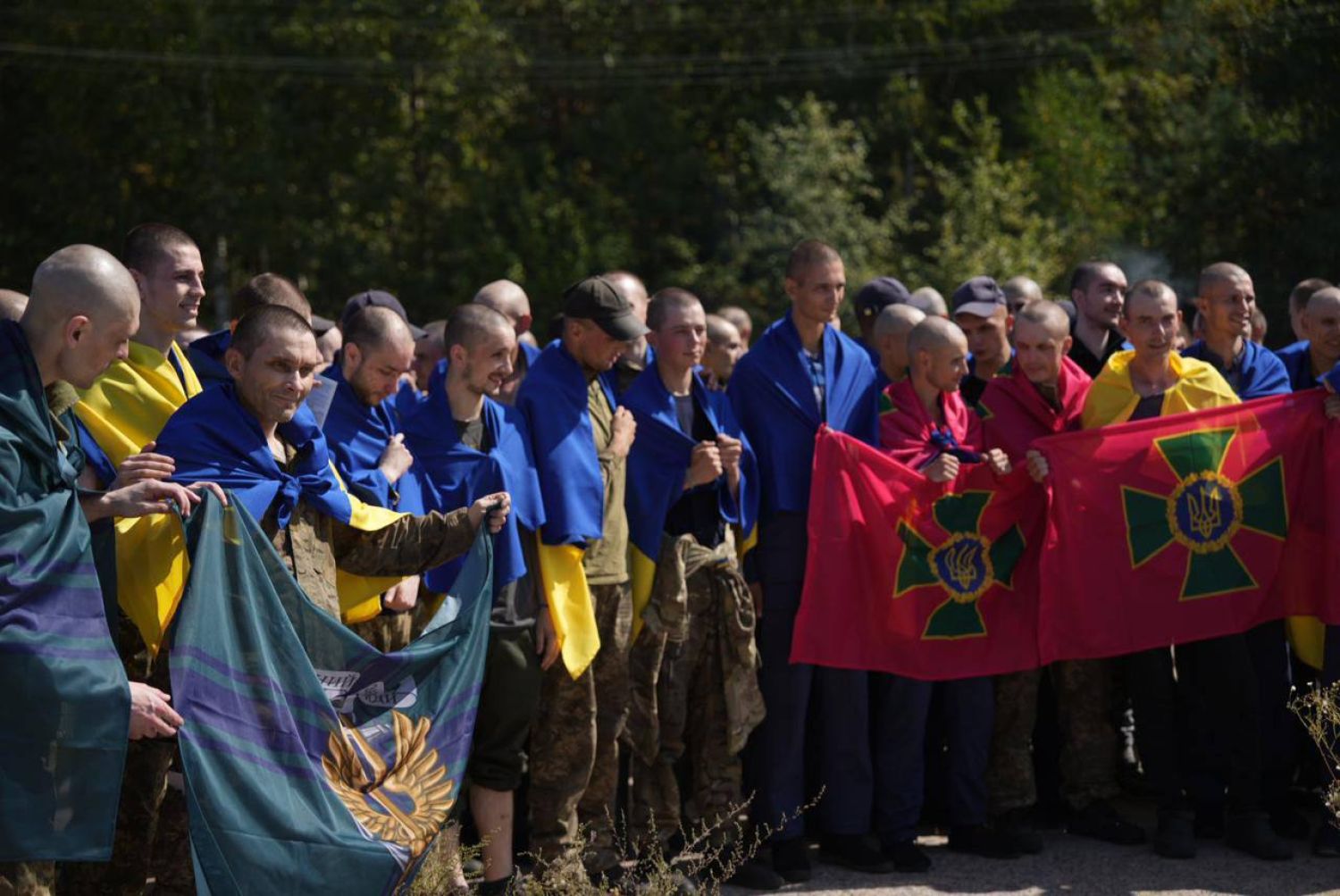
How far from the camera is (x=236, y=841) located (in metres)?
4.80

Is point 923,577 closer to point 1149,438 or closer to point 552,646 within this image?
point 1149,438

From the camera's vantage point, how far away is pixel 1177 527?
7.64 meters

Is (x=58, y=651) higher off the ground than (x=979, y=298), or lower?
lower

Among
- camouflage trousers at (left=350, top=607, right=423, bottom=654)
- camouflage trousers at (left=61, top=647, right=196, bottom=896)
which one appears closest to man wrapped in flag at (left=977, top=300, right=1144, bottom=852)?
camouflage trousers at (left=350, top=607, right=423, bottom=654)

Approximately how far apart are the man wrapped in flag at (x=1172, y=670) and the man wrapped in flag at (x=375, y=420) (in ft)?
9.57

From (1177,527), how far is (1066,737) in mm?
1139

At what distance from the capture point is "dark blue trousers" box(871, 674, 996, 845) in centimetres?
750

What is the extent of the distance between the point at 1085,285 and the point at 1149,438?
4.01ft

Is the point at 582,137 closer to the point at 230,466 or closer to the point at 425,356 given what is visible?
the point at 425,356

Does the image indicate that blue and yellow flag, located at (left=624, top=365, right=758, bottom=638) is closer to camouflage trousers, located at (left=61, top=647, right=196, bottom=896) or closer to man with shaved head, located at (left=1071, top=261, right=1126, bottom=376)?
camouflage trousers, located at (left=61, top=647, right=196, bottom=896)

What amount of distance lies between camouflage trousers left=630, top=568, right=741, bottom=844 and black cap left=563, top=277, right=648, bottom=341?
1.10m

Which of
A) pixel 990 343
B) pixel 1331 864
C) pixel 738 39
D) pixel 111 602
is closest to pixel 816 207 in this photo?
pixel 738 39

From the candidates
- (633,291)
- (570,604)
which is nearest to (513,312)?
(633,291)

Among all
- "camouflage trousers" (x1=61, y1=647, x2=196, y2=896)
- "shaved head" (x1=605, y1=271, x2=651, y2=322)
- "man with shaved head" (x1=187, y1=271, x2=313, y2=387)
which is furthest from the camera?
"shaved head" (x1=605, y1=271, x2=651, y2=322)
